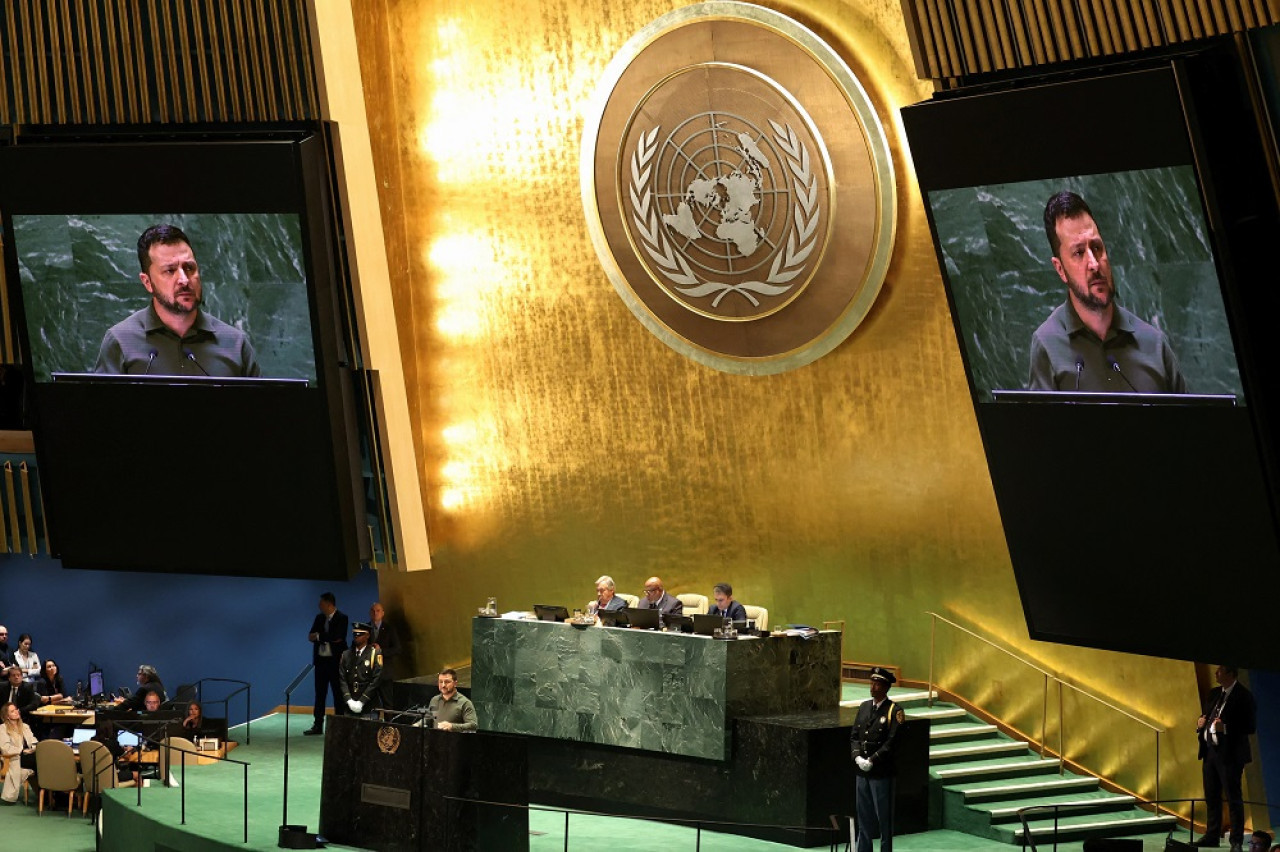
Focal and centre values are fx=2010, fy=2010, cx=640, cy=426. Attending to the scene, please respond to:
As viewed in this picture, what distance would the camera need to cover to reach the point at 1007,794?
531 inches

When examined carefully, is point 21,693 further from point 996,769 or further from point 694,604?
point 996,769

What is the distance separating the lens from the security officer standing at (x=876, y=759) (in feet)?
39.0

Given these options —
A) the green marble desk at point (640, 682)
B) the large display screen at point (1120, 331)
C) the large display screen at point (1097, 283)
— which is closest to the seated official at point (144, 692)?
the green marble desk at point (640, 682)

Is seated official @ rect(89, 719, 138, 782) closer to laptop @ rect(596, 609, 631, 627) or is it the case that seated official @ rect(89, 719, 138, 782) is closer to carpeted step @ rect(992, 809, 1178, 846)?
laptop @ rect(596, 609, 631, 627)

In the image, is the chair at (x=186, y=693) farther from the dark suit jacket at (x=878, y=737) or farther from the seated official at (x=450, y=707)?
the dark suit jacket at (x=878, y=737)

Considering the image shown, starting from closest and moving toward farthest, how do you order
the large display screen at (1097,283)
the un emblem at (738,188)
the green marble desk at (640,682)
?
the large display screen at (1097,283)
the green marble desk at (640,682)
the un emblem at (738,188)

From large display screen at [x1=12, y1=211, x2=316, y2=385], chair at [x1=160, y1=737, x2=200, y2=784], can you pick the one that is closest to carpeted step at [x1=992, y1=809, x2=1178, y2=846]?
chair at [x1=160, y1=737, x2=200, y2=784]

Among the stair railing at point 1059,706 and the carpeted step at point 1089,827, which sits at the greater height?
the stair railing at point 1059,706

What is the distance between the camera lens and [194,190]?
15039 mm

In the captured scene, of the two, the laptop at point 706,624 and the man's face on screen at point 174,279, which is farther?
the man's face on screen at point 174,279

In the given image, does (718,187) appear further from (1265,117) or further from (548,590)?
(1265,117)

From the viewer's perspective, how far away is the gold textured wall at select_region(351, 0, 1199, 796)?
1461 cm

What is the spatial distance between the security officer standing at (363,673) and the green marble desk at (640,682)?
1.10m

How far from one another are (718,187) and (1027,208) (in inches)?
161
